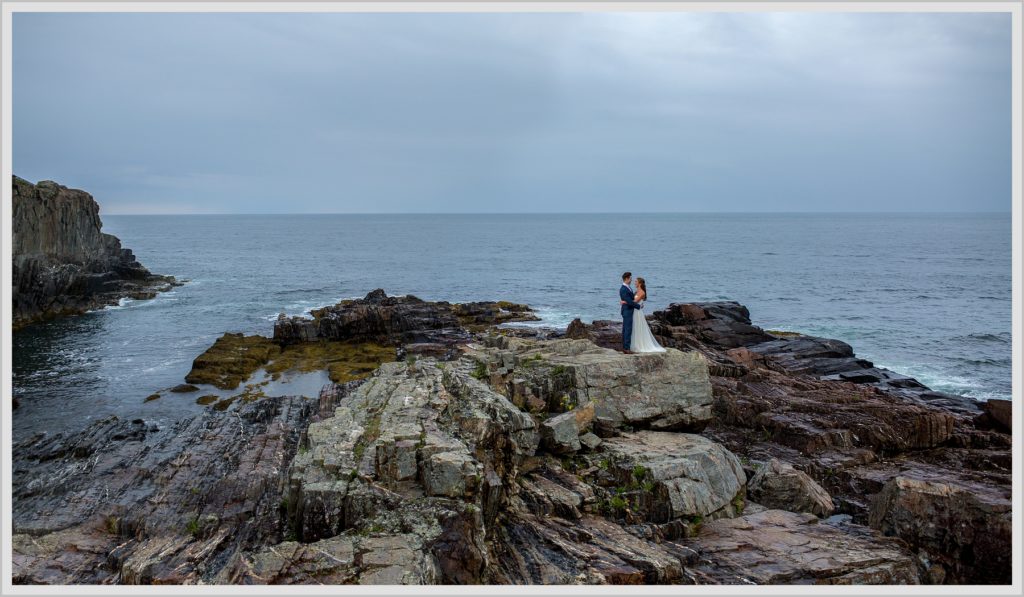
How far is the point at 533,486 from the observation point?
15.3m

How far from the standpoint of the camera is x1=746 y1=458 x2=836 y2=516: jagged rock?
53.9 ft

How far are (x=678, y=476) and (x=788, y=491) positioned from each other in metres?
3.35

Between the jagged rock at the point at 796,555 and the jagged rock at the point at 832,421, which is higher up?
the jagged rock at the point at 832,421

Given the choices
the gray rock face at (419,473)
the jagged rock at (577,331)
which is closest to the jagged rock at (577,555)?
the gray rock face at (419,473)

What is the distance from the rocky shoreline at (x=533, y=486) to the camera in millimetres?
11805

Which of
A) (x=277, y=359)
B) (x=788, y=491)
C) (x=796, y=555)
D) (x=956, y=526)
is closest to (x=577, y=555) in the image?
(x=796, y=555)

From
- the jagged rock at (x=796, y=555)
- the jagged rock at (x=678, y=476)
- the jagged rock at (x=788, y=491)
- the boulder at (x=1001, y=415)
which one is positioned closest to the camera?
the jagged rock at (x=796, y=555)

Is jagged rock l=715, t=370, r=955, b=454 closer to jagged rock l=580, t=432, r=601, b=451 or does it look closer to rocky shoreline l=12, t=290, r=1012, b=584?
rocky shoreline l=12, t=290, r=1012, b=584

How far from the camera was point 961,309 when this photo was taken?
6238cm

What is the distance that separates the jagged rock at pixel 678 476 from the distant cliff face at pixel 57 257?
5268 cm

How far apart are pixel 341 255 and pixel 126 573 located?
5194 inches

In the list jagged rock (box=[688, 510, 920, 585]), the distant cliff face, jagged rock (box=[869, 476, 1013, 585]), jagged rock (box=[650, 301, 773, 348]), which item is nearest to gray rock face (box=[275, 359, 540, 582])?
jagged rock (box=[688, 510, 920, 585])

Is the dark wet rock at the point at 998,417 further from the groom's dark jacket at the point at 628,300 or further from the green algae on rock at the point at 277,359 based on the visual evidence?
the green algae on rock at the point at 277,359

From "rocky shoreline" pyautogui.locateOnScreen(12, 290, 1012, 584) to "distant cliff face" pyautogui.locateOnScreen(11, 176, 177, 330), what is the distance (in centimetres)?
3430
